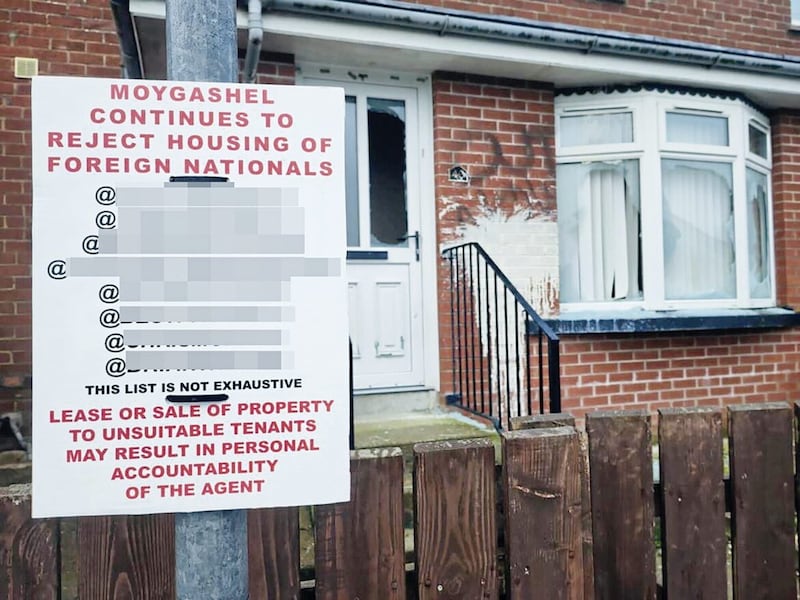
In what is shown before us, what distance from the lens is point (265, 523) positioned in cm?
139

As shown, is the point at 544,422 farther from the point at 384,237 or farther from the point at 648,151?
the point at 648,151

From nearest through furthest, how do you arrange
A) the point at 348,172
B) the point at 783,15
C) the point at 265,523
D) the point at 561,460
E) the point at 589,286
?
1. the point at 265,523
2. the point at 561,460
3. the point at 348,172
4. the point at 589,286
5. the point at 783,15

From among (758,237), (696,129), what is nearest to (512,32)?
(696,129)

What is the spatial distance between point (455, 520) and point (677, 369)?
14.2 feet

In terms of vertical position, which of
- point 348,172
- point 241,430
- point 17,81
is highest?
point 17,81

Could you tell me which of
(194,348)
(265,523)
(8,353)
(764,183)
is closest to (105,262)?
(194,348)

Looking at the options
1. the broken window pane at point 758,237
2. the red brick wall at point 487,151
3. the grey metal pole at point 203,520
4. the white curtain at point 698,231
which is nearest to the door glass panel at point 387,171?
the red brick wall at point 487,151

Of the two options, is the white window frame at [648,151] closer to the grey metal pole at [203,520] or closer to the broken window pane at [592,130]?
the broken window pane at [592,130]

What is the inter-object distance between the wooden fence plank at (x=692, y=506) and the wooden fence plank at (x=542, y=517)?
31 cm

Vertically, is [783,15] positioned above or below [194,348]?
Result: above

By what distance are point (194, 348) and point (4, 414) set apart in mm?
3449

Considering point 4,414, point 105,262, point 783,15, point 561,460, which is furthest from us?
point 783,15

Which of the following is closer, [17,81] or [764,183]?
[17,81]

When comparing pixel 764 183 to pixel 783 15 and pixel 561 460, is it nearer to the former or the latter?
pixel 783 15
